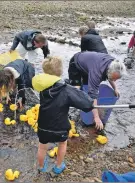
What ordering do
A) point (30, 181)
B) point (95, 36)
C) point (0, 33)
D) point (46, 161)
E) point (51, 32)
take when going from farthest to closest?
point (51, 32) < point (0, 33) < point (95, 36) < point (46, 161) < point (30, 181)

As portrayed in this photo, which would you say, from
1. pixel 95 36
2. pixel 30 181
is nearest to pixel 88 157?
pixel 30 181

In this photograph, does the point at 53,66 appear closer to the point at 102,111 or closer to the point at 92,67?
the point at 92,67

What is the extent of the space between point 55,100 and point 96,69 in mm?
1417

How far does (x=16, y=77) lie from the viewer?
231 inches

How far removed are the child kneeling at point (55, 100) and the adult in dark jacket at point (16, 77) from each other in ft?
4.39

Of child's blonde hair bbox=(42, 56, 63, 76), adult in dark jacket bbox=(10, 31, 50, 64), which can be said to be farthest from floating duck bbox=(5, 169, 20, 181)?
adult in dark jacket bbox=(10, 31, 50, 64)

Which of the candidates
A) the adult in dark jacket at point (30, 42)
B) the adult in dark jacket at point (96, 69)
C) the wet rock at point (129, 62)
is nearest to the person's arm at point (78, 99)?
the adult in dark jacket at point (96, 69)

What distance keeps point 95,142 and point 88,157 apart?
1.65 feet

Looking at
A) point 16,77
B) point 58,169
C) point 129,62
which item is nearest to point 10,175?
point 58,169

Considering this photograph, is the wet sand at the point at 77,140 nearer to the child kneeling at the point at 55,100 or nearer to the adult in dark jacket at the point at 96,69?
the adult in dark jacket at the point at 96,69

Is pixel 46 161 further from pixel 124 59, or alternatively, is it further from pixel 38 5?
pixel 38 5

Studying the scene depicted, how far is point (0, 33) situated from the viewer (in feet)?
46.4

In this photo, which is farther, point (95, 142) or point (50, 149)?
point (95, 142)

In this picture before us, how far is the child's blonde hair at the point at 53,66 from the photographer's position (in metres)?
4.15
